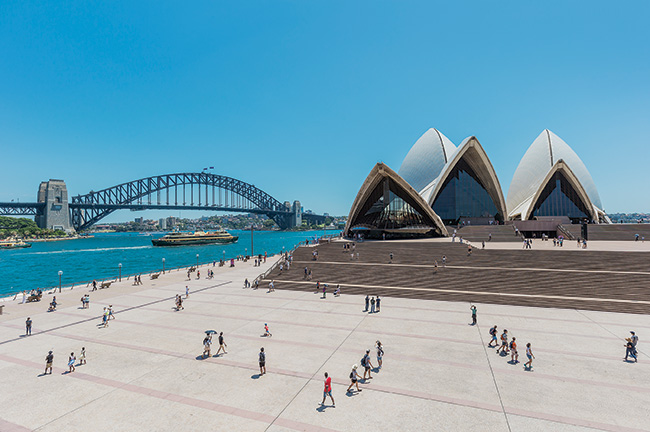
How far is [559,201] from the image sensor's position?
146 feet

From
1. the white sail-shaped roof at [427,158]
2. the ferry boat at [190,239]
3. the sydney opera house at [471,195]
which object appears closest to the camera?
the sydney opera house at [471,195]

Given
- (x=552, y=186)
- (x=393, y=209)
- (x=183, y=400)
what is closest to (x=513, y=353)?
(x=183, y=400)

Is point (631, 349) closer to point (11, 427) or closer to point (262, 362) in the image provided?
point (262, 362)

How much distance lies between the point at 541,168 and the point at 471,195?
1269 centimetres

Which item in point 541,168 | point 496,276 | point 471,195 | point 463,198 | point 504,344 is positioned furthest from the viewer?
point 541,168

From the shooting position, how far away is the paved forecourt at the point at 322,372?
7301 millimetres

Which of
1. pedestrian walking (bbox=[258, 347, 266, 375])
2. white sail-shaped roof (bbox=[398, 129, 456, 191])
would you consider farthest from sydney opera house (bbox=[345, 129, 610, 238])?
pedestrian walking (bbox=[258, 347, 266, 375])

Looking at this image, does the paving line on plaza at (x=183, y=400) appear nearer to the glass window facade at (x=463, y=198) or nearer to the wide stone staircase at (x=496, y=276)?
the wide stone staircase at (x=496, y=276)

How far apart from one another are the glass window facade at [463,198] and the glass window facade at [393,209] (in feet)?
24.5

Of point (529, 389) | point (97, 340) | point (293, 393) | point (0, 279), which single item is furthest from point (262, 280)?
point (0, 279)

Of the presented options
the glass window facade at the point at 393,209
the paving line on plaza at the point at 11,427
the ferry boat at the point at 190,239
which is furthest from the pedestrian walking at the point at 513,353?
the ferry boat at the point at 190,239

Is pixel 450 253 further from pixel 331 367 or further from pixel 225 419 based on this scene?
pixel 225 419

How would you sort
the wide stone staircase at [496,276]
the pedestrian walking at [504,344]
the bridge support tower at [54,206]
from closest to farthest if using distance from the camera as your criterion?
the pedestrian walking at [504,344] < the wide stone staircase at [496,276] < the bridge support tower at [54,206]

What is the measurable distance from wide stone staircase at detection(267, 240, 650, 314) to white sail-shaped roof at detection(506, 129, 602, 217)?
2831 centimetres
